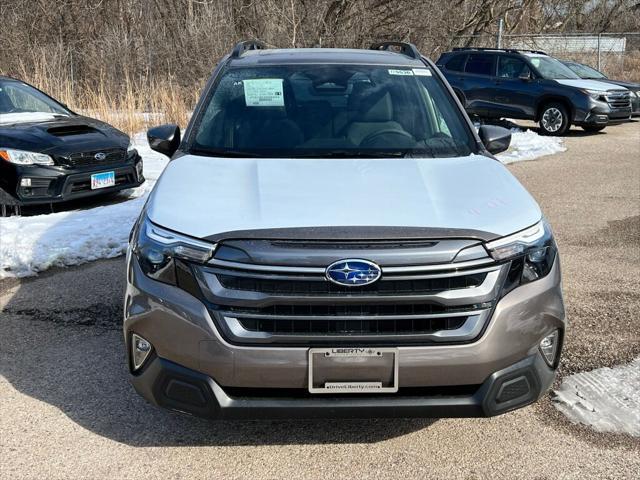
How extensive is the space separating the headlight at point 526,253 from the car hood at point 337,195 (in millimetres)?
46

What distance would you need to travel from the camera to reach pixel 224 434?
352 cm

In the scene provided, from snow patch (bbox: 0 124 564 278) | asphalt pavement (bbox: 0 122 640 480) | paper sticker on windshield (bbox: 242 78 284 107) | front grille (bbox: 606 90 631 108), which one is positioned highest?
paper sticker on windshield (bbox: 242 78 284 107)

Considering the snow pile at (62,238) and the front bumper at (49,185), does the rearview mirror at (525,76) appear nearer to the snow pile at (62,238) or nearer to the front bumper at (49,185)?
the front bumper at (49,185)

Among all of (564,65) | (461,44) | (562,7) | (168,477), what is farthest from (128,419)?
(562,7)

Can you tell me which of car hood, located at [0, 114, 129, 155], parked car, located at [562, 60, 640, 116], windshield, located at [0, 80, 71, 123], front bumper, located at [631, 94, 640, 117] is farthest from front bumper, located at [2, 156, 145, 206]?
front bumper, located at [631, 94, 640, 117]

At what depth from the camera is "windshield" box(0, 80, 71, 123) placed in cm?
891

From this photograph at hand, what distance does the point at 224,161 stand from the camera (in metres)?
3.99

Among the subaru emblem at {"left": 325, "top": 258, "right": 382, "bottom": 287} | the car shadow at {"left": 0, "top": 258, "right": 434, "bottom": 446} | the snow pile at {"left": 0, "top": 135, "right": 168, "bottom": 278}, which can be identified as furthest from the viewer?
the snow pile at {"left": 0, "top": 135, "right": 168, "bottom": 278}

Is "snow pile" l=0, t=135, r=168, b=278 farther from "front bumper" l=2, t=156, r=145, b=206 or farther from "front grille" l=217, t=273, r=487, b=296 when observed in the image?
"front grille" l=217, t=273, r=487, b=296

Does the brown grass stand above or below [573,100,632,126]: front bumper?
above

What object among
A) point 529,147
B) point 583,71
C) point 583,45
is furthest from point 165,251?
point 583,45

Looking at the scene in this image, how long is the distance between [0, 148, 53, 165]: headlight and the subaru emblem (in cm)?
590

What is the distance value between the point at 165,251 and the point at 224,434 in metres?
1.01

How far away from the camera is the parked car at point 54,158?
7.81m
